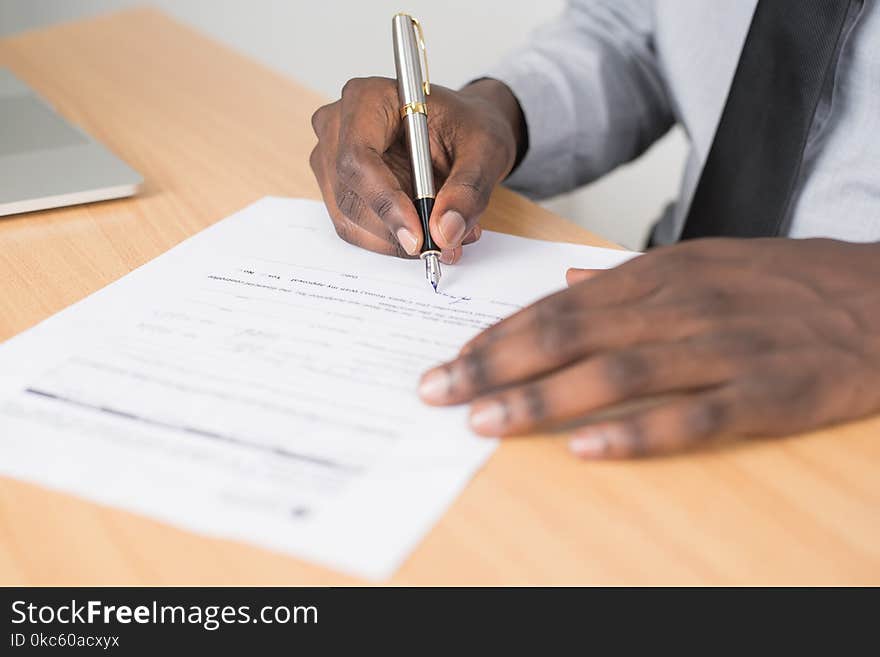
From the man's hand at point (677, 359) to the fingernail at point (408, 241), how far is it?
14cm

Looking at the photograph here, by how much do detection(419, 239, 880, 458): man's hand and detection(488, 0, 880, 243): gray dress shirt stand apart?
30 cm

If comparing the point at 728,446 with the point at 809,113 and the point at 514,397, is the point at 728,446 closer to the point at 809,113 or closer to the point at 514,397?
the point at 514,397

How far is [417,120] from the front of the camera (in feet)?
→ 2.11

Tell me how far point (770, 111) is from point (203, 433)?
548mm

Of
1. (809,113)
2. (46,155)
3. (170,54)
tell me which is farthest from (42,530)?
(170,54)

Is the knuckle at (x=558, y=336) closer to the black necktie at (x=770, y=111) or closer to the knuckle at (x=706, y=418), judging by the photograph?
the knuckle at (x=706, y=418)

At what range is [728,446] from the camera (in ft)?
1.45

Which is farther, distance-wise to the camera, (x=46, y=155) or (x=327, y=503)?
(x=46, y=155)

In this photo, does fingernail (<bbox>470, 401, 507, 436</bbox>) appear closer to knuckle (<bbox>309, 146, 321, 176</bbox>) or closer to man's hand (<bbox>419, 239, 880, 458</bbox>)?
man's hand (<bbox>419, 239, 880, 458</bbox>)

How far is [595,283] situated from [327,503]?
187 millimetres

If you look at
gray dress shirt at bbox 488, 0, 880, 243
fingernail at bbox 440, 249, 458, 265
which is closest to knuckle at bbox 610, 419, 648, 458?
fingernail at bbox 440, 249, 458, 265

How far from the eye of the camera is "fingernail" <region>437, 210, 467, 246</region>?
0.59m
